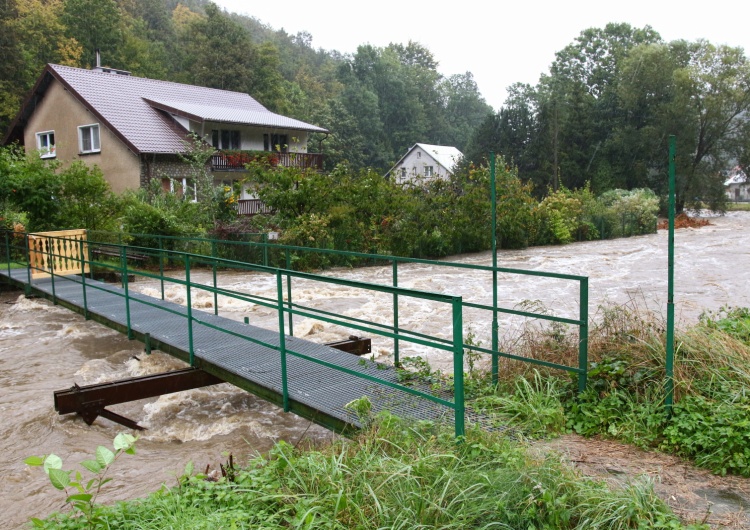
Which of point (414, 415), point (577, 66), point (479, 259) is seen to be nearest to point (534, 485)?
point (414, 415)

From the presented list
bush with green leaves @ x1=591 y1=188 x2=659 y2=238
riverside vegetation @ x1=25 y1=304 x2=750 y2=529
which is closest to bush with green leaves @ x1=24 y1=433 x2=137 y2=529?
riverside vegetation @ x1=25 y1=304 x2=750 y2=529

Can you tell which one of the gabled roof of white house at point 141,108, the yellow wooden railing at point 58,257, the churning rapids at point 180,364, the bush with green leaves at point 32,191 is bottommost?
Answer: the churning rapids at point 180,364

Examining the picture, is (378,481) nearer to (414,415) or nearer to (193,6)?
(414,415)

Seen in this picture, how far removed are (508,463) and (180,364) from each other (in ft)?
22.1

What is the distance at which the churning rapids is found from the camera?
251 inches

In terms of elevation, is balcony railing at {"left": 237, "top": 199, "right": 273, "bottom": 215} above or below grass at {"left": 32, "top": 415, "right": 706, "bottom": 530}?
above

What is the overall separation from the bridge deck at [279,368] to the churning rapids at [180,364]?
19.0 inches

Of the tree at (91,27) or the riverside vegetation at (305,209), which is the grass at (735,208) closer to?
the riverside vegetation at (305,209)

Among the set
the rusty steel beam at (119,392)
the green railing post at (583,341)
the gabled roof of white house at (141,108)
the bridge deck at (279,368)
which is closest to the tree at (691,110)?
the gabled roof of white house at (141,108)

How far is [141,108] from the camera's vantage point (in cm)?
3100

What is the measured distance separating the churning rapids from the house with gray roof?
11734 mm

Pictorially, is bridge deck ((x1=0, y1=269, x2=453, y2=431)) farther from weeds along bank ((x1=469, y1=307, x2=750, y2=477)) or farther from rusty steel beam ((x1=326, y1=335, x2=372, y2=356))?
weeds along bank ((x1=469, y1=307, x2=750, y2=477))

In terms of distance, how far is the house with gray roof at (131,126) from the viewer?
2839 cm

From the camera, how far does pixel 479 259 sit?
23109mm
